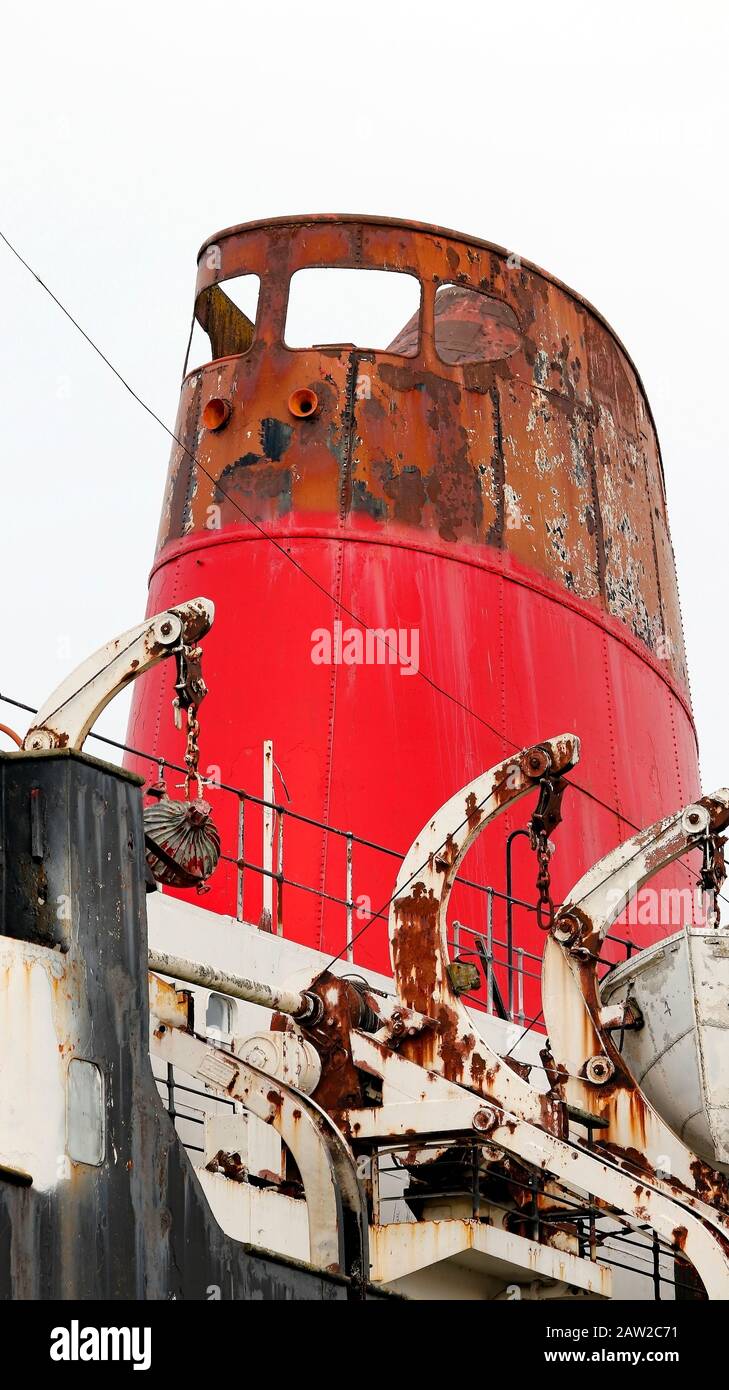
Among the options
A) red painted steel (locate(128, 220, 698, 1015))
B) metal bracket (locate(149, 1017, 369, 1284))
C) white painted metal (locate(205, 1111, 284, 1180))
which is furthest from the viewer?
red painted steel (locate(128, 220, 698, 1015))

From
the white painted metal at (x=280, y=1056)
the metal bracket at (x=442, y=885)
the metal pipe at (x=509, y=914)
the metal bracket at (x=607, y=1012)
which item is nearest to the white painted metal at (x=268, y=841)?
the metal bracket at (x=442, y=885)

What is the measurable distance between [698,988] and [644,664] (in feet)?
15.1

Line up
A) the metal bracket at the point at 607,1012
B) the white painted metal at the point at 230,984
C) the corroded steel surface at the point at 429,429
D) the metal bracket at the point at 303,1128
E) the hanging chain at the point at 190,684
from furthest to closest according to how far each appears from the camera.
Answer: the corroded steel surface at the point at 429,429, the metal bracket at the point at 607,1012, the white painted metal at the point at 230,984, the metal bracket at the point at 303,1128, the hanging chain at the point at 190,684

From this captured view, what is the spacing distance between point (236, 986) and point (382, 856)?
160 inches

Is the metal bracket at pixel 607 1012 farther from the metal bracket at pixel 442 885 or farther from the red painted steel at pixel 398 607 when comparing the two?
the red painted steel at pixel 398 607

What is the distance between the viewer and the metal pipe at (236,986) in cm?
1002

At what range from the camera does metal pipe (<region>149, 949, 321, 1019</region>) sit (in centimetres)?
1002

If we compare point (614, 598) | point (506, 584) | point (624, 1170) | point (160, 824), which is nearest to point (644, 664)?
point (614, 598)

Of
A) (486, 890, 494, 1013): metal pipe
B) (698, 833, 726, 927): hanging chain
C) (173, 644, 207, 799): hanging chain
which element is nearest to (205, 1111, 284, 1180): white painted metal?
(173, 644, 207, 799): hanging chain

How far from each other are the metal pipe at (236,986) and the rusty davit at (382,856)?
0.07 feet

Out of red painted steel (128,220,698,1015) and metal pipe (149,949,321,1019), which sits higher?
red painted steel (128,220,698,1015)

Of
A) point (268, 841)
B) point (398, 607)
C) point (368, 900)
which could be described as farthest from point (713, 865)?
point (398, 607)

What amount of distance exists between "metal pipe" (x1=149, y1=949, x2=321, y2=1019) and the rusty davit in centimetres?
2

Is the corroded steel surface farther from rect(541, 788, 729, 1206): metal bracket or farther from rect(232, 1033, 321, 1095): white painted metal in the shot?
rect(232, 1033, 321, 1095): white painted metal
